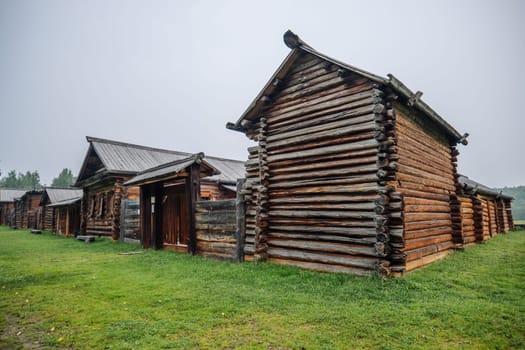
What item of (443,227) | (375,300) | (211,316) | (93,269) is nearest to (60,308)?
(211,316)

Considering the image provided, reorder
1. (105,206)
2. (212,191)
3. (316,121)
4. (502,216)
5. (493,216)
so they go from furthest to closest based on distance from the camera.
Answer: (502,216) < (212,191) < (493,216) < (105,206) < (316,121)

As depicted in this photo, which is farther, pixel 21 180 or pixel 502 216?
pixel 21 180

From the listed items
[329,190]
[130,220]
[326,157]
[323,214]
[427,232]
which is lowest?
[427,232]

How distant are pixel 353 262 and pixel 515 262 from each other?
20.0ft

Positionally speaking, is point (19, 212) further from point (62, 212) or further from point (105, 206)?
point (105, 206)

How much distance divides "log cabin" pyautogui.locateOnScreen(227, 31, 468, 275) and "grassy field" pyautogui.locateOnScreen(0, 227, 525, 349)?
785mm

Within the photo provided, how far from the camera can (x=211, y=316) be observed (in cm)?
498

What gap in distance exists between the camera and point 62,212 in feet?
91.6

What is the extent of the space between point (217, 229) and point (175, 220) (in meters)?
3.17

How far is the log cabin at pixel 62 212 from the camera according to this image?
25.7 meters

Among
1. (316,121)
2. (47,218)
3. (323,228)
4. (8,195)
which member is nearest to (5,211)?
(8,195)

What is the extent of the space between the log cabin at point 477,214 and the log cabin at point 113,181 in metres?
13.1

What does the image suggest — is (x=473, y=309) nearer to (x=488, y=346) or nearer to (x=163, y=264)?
(x=488, y=346)

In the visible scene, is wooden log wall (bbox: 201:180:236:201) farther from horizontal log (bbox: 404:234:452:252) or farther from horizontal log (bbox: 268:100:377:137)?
horizontal log (bbox: 404:234:452:252)
